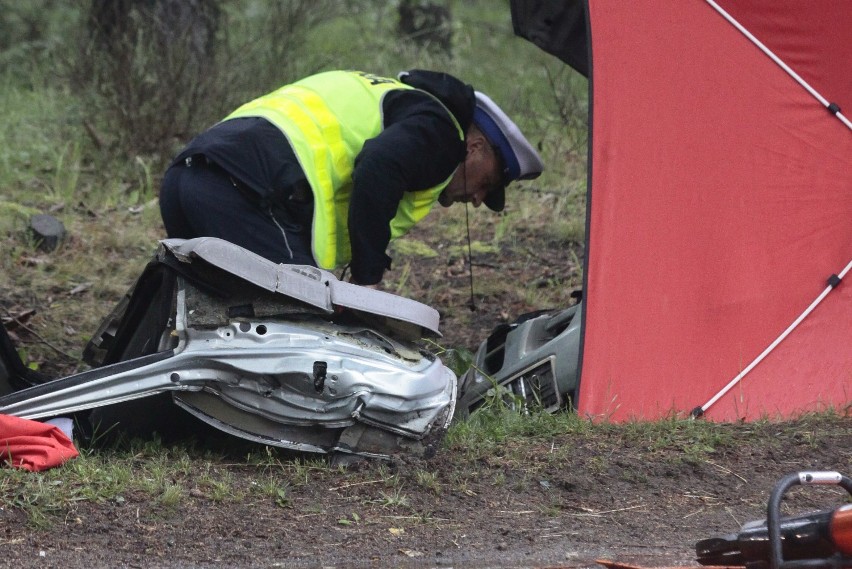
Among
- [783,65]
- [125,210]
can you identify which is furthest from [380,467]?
[125,210]

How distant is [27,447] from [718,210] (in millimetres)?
2830

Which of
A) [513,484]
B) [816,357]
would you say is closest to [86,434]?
[513,484]

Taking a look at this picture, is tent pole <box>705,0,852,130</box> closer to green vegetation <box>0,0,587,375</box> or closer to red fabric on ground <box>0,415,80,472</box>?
green vegetation <box>0,0,587,375</box>

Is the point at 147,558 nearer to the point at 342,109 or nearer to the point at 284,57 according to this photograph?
the point at 342,109

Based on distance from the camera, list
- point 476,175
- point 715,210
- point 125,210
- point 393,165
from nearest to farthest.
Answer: point 393,165
point 715,210
point 476,175
point 125,210

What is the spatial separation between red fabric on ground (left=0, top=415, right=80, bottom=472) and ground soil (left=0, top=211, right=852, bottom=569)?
275mm

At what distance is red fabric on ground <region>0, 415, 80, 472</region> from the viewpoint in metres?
3.78

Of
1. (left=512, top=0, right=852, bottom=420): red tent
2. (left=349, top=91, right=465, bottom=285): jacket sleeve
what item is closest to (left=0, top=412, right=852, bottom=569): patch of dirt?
(left=512, top=0, right=852, bottom=420): red tent

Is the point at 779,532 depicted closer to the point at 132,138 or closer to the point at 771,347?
the point at 771,347

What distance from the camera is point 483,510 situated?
3.82 m

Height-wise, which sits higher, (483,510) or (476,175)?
(476,175)

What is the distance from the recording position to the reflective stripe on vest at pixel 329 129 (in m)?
4.77

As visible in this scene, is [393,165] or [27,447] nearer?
[27,447]

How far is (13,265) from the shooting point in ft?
22.4
